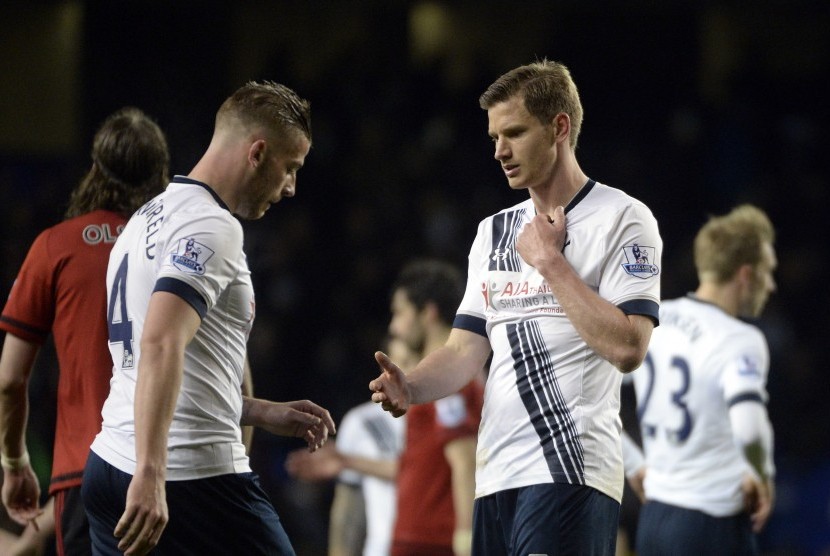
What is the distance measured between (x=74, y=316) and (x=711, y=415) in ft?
8.66

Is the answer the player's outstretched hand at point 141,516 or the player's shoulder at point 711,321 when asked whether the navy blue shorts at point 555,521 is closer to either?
the player's outstretched hand at point 141,516

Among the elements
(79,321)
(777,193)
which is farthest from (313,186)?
(79,321)

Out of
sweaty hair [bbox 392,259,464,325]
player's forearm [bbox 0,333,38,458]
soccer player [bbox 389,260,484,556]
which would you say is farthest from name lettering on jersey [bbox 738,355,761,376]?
player's forearm [bbox 0,333,38,458]

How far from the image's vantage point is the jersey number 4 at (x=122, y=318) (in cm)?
343

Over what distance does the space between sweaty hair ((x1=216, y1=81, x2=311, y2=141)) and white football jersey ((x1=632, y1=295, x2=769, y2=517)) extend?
224 cm

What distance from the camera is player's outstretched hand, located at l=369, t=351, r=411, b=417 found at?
138 inches

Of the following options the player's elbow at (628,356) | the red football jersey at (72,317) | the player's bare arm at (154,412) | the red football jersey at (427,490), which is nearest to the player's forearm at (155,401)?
the player's bare arm at (154,412)

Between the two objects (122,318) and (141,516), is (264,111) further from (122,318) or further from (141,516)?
(141,516)

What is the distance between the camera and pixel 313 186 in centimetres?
1262

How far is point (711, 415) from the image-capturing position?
5137mm

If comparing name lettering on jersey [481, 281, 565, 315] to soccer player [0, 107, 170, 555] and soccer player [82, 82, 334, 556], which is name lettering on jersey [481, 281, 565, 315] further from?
soccer player [0, 107, 170, 555]

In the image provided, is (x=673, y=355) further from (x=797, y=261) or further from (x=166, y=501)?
(x=797, y=261)

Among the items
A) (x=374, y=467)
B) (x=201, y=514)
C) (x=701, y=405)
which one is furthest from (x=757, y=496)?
(x=201, y=514)

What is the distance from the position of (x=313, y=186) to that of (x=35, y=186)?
2717mm
